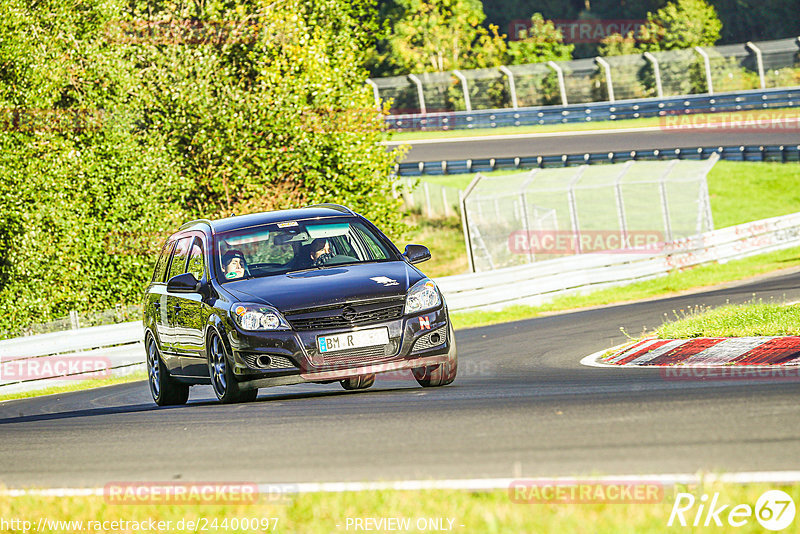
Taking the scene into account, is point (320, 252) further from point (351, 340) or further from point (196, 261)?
point (351, 340)

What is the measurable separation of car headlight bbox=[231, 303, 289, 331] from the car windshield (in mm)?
802

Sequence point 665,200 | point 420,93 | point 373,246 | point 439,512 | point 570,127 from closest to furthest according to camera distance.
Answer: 1. point 439,512
2. point 373,246
3. point 665,200
4. point 570,127
5. point 420,93

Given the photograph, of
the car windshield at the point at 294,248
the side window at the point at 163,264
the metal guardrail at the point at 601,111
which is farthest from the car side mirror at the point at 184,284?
the metal guardrail at the point at 601,111

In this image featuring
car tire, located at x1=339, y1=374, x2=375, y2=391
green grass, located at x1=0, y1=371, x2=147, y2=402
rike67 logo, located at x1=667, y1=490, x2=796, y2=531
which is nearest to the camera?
rike67 logo, located at x1=667, y1=490, x2=796, y2=531

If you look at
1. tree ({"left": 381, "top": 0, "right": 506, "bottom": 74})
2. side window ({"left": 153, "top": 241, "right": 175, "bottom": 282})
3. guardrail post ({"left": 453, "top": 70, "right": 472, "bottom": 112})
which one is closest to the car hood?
side window ({"left": 153, "top": 241, "right": 175, "bottom": 282})

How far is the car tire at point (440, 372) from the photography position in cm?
1009

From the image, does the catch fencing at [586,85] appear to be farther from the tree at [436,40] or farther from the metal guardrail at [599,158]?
the tree at [436,40]

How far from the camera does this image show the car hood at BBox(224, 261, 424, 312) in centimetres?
940

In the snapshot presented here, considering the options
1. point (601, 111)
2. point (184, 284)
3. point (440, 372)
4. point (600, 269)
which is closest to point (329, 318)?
point (440, 372)

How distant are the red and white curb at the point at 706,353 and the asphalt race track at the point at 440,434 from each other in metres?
0.78

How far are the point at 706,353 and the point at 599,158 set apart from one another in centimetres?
3104

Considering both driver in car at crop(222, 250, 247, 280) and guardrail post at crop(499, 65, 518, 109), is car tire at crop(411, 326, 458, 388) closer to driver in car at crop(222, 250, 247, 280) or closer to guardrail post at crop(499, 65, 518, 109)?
driver in car at crop(222, 250, 247, 280)

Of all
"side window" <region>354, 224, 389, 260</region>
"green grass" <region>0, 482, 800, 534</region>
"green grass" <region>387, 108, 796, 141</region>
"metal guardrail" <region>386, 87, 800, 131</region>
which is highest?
"green grass" <region>0, 482, 800, 534</region>

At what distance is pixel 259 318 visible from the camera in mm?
9398
